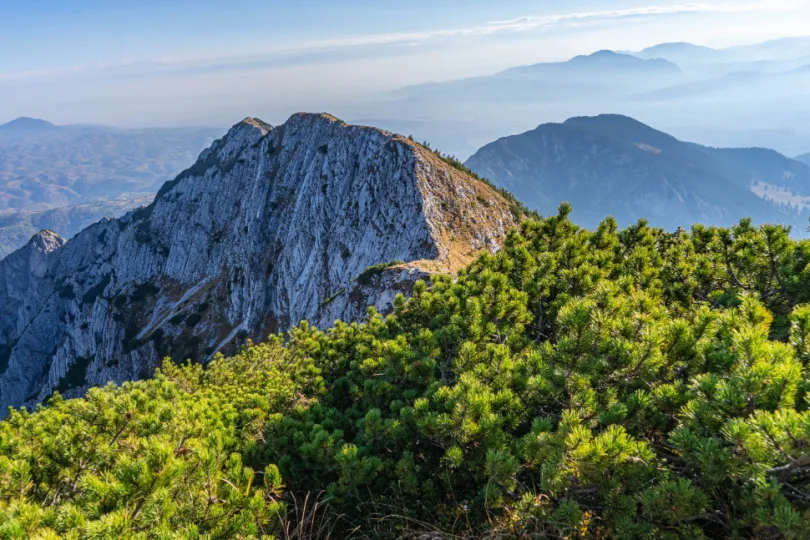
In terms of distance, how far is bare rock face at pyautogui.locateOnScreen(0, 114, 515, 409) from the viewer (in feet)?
197

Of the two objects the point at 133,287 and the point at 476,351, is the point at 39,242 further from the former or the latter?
the point at 476,351

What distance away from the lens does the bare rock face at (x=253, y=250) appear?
2361 inches

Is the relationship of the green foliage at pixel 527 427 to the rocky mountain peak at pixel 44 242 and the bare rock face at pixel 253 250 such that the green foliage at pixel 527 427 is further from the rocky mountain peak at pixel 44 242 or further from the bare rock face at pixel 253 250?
the rocky mountain peak at pixel 44 242

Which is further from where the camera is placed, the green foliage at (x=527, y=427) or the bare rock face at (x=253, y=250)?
the bare rock face at (x=253, y=250)

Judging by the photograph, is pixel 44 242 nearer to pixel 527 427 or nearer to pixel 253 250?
pixel 253 250

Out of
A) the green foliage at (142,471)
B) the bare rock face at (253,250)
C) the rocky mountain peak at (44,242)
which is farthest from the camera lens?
the rocky mountain peak at (44,242)

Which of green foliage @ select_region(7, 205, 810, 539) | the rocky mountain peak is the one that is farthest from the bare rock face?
the rocky mountain peak

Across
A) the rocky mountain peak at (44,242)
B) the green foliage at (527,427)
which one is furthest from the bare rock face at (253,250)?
the rocky mountain peak at (44,242)

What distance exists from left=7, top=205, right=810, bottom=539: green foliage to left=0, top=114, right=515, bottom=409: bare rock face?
28.0 metres

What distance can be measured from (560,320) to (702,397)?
1903 millimetres

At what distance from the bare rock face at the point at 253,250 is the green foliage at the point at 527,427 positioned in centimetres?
2796

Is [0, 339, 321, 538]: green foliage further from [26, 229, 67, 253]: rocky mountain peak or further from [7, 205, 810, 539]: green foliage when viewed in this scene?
[26, 229, 67, 253]: rocky mountain peak

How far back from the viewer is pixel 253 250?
88.3m

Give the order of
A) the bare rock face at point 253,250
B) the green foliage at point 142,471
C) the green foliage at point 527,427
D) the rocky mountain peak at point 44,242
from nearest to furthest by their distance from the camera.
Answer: the green foliage at point 527,427 < the green foliage at point 142,471 < the bare rock face at point 253,250 < the rocky mountain peak at point 44,242
